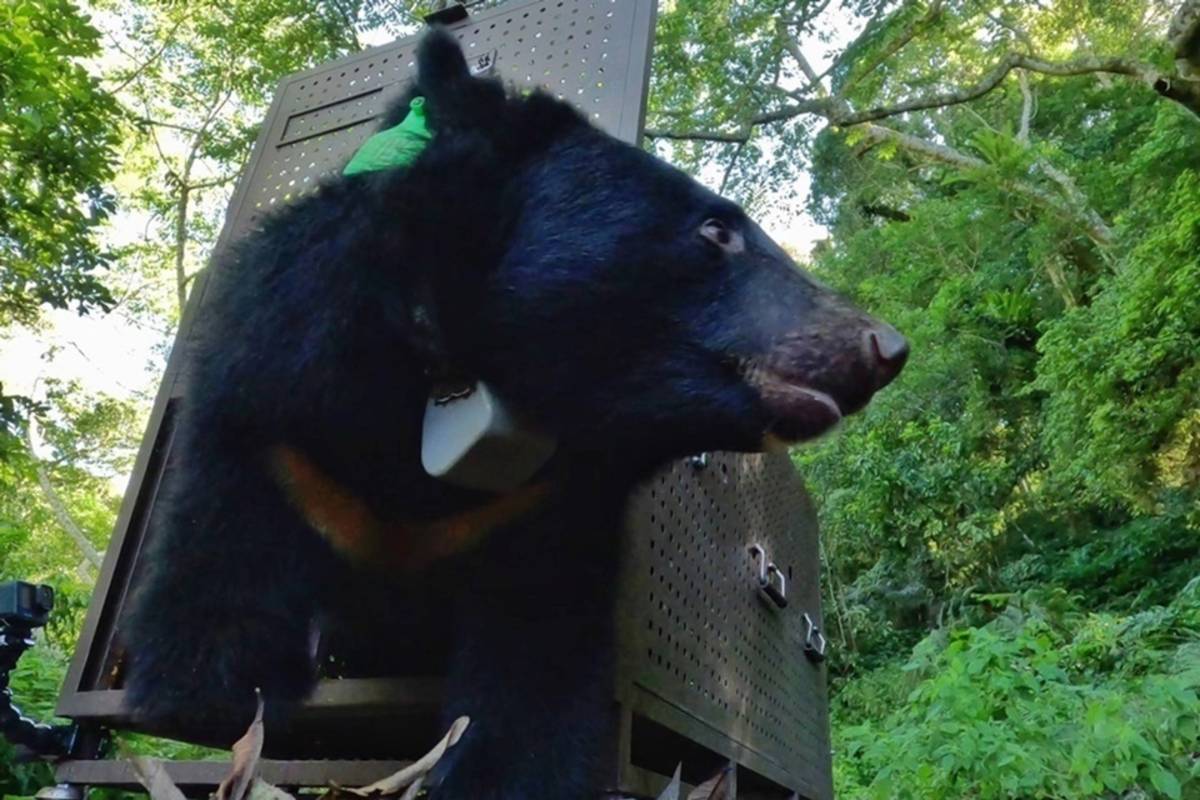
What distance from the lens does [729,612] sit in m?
1.91

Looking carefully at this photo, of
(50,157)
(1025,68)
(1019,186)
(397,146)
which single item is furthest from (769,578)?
(1019,186)

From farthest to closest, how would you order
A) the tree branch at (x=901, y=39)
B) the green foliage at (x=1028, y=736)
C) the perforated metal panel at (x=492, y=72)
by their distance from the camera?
the tree branch at (x=901, y=39) → the green foliage at (x=1028, y=736) → the perforated metal panel at (x=492, y=72)

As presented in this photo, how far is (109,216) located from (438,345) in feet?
11.2

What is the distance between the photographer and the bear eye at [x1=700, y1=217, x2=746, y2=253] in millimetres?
1122

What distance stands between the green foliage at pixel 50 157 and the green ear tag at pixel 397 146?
2.26 metres

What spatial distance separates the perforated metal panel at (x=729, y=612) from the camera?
4.87ft

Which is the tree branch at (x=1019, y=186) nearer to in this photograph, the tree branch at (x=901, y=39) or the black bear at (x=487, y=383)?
the tree branch at (x=901, y=39)

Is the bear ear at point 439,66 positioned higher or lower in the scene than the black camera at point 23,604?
higher

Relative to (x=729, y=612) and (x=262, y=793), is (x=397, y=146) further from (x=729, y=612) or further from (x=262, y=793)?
(x=729, y=612)

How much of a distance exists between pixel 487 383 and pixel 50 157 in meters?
3.15

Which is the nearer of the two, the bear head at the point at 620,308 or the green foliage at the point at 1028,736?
the bear head at the point at 620,308

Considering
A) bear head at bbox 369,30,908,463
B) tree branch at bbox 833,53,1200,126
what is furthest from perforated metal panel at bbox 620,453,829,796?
tree branch at bbox 833,53,1200,126

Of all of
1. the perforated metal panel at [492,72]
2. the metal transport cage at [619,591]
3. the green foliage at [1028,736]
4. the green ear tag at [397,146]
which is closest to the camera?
the green ear tag at [397,146]

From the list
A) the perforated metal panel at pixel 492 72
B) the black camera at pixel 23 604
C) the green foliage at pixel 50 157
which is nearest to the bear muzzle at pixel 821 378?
the perforated metal panel at pixel 492 72
